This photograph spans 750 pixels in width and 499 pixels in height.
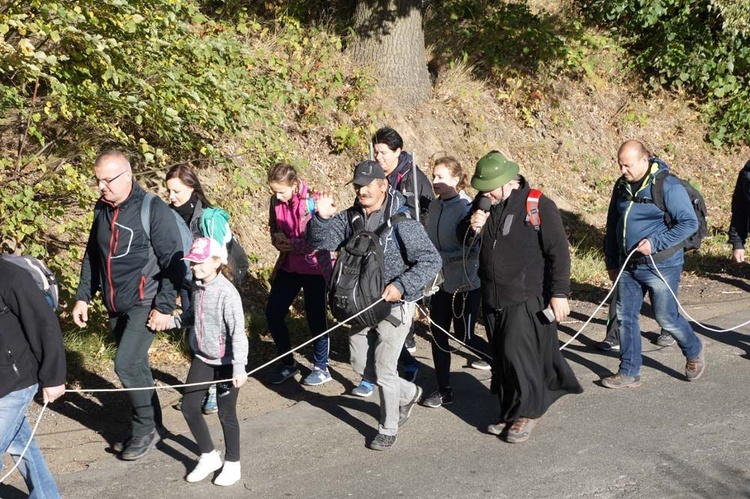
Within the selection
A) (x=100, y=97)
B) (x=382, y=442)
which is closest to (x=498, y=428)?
(x=382, y=442)

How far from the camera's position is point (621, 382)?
7.14m

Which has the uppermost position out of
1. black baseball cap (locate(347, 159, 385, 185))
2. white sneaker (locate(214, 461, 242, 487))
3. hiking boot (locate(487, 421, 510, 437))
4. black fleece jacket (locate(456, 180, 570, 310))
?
black baseball cap (locate(347, 159, 385, 185))

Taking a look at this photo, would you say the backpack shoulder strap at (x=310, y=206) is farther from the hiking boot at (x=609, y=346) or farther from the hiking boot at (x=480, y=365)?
the hiking boot at (x=609, y=346)

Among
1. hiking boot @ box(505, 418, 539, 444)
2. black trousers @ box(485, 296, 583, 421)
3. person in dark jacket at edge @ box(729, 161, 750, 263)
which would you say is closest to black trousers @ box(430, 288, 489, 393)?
black trousers @ box(485, 296, 583, 421)

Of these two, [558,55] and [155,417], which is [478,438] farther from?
[558,55]

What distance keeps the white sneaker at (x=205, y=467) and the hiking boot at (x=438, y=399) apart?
184 cm

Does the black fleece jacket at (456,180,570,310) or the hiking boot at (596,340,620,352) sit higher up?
the black fleece jacket at (456,180,570,310)

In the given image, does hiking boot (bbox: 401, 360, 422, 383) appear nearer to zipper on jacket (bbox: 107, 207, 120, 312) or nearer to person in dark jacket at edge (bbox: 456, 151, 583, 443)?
person in dark jacket at edge (bbox: 456, 151, 583, 443)

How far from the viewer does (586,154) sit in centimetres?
1462

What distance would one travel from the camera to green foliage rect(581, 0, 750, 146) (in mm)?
15523

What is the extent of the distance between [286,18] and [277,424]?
7.97m

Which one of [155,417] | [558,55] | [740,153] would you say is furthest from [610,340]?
[740,153]

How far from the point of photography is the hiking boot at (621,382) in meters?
7.13

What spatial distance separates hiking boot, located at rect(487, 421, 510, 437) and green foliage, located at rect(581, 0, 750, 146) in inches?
431
